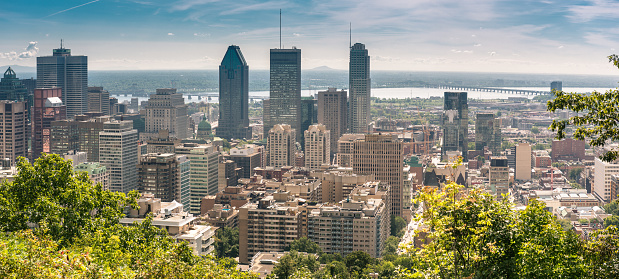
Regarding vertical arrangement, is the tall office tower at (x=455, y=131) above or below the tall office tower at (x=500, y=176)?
above

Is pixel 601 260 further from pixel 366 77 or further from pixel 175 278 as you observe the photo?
pixel 366 77

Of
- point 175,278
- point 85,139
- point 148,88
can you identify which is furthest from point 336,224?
point 148,88

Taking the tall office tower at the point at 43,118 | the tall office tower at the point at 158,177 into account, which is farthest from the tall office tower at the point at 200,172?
the tall office tower at the point at 43,118

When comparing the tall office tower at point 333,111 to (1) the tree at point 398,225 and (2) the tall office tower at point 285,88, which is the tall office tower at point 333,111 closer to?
(2) the tall office tower at point 285,88

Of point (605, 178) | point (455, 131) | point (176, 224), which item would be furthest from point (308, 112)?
point (176, 224)

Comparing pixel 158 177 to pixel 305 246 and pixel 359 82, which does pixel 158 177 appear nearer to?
pixel 305 246

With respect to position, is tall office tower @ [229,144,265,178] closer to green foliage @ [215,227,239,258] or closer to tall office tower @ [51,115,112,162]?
tall office tower @ [51,115,112,162]
